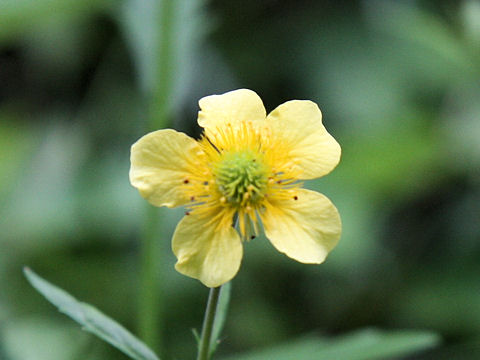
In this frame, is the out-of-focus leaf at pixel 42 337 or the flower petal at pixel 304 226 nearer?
the flower petal at pixel 304 226

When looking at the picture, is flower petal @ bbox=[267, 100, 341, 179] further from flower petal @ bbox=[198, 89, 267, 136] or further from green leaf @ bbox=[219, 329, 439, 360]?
green leaf @ bbox=[219, 329, 439, 360]

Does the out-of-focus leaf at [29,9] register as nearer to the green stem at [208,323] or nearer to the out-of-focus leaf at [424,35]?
the out-of-focus leaf at [424,35]

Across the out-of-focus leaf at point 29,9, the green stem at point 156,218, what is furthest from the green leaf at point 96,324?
the out-of-focus leaf at point 29,9

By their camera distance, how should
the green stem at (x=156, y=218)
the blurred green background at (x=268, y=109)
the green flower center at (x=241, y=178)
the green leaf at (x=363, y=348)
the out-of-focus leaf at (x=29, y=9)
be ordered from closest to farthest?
the green flower center at (x=241, y=178), the green leaf at (x=363, y=348), the green stem at (x=156, y=218), the out-of-focus leaf at (x=29, y=9), the blurred green background at (x=268, y=109)

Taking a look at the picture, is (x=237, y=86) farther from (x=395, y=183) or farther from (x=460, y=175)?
(x=460, y=175)

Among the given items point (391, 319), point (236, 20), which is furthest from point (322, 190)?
point (236, 20)

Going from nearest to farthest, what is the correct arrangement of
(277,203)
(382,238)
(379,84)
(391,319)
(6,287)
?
(277,203) < (6,287) < (391,319) < (382,238) < (379,84)

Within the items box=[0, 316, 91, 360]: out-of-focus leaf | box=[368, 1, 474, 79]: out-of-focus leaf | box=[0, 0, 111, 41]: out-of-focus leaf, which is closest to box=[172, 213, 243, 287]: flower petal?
box=[0, 316, 91, 360]: out-of-focus leaf
